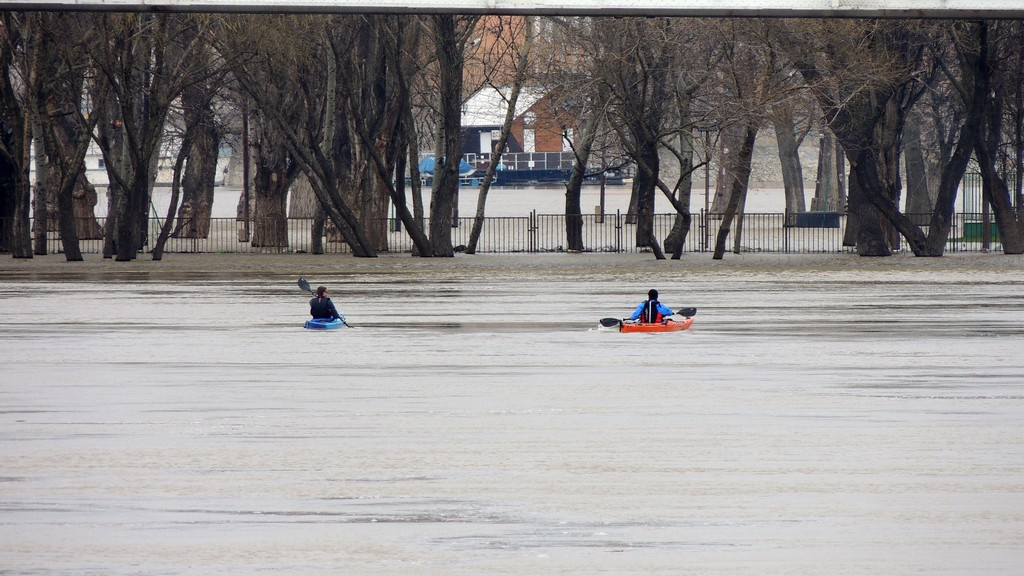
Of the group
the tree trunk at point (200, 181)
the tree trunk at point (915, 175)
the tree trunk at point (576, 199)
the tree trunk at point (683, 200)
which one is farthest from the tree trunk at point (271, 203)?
the tree trunk at point (915, 175)

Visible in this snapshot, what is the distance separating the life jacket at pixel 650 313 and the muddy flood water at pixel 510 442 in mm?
485

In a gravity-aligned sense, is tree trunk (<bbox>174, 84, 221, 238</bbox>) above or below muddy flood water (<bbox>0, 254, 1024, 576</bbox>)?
above

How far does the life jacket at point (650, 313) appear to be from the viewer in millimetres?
24938

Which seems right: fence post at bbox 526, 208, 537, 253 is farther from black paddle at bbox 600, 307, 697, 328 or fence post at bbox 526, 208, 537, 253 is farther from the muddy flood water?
black paddle at bbox 600, 307, 697, 328

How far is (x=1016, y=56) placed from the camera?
49438mm

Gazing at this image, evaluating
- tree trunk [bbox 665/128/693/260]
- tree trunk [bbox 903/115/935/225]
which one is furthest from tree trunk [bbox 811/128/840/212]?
tree trunk [bbox 665/128/693/260]

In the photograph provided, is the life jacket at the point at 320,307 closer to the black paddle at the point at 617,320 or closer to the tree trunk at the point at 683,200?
the black paddle at the point at 617,320

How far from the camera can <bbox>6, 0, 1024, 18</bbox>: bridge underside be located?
2878 cm

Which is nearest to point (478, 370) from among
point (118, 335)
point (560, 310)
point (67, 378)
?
point (67, 378)

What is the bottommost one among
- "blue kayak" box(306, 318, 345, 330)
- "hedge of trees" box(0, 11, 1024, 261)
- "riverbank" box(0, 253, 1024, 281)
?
"blue kayak" box(306, 318, 345, 330)

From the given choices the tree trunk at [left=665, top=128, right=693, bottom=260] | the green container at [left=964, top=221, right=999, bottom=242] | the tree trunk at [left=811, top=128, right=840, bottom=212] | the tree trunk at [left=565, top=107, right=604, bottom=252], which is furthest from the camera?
the tree trunk at [left=811, top=128, right=840, bottom=212]

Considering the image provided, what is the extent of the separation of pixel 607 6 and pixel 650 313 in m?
6.73

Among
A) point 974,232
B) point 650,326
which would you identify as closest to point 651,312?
point 650,326

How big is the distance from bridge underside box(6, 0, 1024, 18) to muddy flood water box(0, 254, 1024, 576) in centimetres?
550
